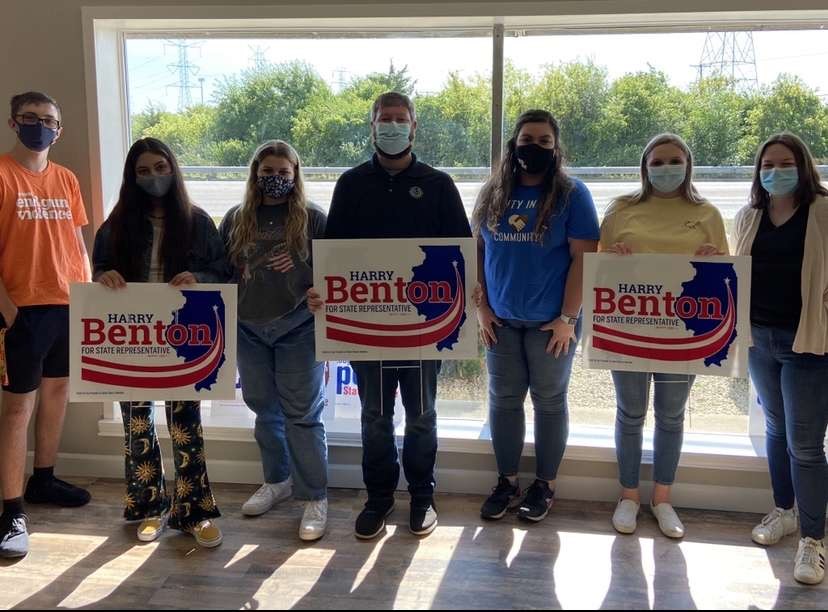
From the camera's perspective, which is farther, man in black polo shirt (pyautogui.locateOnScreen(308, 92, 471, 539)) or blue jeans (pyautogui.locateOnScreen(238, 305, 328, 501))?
blue jeans (pyautogui.locateOnScreen(238, 305, 328, 501))

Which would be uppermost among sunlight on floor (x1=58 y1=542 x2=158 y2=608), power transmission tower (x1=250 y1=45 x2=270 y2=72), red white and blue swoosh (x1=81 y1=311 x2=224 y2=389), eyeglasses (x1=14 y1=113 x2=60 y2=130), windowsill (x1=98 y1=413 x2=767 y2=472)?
power transmission tower (x1=250 y1=45 x2=270 y2=72)

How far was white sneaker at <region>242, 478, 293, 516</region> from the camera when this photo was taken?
2.73 m

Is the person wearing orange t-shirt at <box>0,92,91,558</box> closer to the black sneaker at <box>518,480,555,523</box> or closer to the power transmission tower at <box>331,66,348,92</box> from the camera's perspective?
the power transmission tower at <box>331,66,348,92</box>

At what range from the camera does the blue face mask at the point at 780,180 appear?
223 centimetres

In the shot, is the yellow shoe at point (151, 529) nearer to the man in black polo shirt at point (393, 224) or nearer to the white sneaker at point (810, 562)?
the man in black polo shirt at point (393, 224)

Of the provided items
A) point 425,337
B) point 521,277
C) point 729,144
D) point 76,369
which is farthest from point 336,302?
point 729,144

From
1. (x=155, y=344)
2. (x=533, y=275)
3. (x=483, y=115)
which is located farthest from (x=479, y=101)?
(x=155, y=344)

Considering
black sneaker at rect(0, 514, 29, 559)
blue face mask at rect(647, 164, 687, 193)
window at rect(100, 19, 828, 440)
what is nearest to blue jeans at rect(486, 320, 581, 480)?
window at rect(100, 19, 828, 440)

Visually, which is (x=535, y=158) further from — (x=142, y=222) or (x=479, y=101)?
(x=142, y=222)

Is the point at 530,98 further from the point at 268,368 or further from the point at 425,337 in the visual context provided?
the point at 268,368

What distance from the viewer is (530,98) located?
2865 millimetres

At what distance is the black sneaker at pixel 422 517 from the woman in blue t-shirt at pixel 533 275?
23cm

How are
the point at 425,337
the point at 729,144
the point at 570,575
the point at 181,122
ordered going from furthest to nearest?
the point at 181,122 → the point at 729,144 → the point at 425,337 → the point at 570,575

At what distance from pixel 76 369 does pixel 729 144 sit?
2.78 meters
